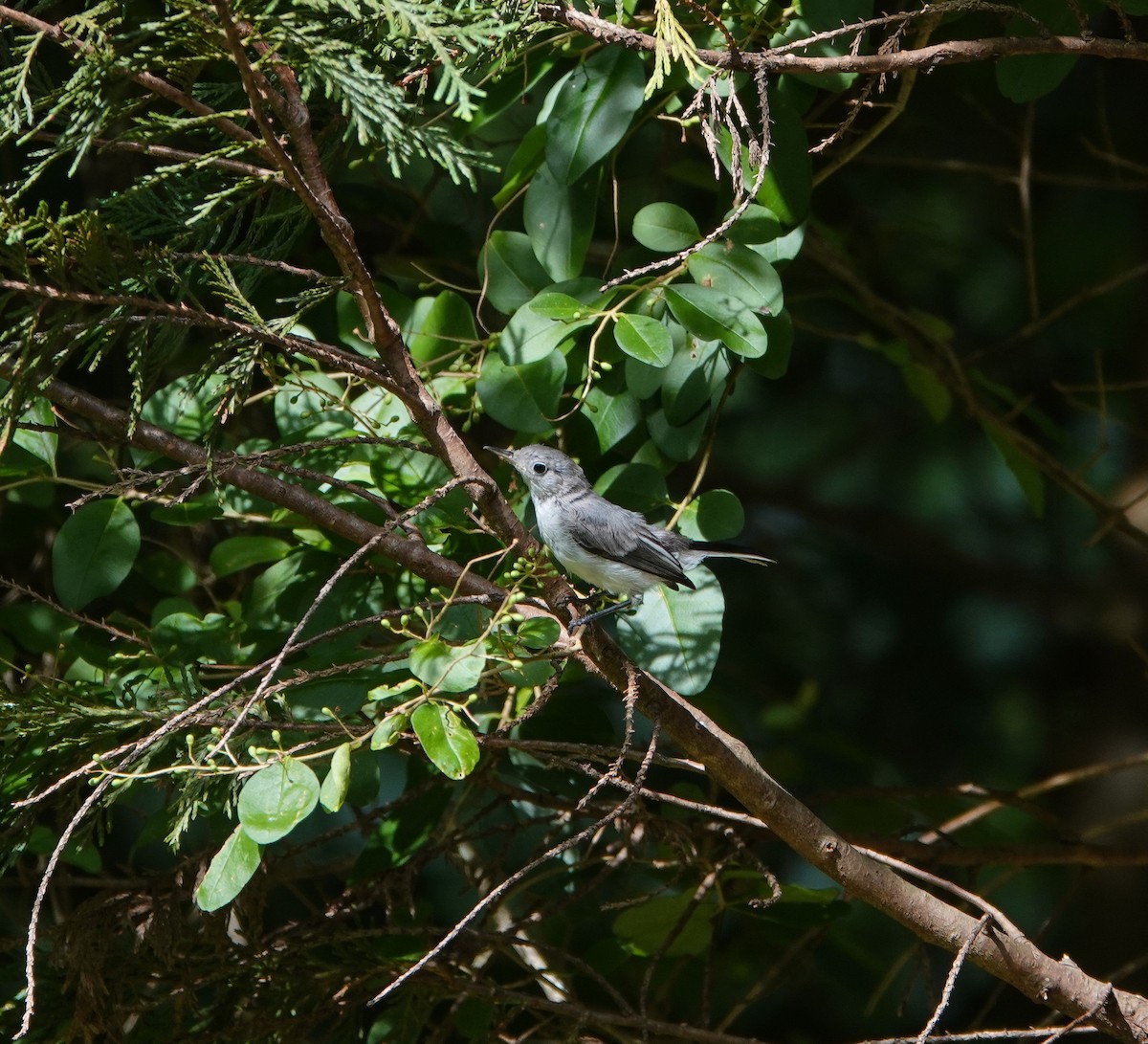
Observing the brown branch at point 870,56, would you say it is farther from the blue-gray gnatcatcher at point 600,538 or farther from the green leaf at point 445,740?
the green leaf at point 445,740

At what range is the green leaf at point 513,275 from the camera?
2354 mm

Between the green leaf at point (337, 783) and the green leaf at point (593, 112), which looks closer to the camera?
the green leaf at point (337, 783)

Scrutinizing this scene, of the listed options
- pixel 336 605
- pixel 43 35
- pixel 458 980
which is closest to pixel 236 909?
pixel 458 980

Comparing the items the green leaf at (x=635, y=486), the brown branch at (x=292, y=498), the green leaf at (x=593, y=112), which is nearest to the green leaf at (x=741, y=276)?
the green leaf at (x=593, y=112)

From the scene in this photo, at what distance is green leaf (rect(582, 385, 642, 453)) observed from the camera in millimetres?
2320

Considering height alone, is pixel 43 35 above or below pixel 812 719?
above

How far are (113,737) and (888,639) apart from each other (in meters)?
3.00

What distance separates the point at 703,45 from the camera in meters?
2.27

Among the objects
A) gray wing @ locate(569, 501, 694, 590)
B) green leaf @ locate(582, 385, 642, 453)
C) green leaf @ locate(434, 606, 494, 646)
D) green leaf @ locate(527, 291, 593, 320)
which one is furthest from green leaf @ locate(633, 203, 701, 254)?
green leaf @ locate(434, 606, 494, 646)

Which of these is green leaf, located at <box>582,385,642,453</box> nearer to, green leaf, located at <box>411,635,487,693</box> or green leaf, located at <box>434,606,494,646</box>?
green leaf, located at <box>434,606,494,646</box>

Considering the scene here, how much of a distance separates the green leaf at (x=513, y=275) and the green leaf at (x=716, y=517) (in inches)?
20.5

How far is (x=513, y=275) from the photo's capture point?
2.36m

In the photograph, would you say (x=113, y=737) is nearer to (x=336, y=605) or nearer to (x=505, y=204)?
(x=336, y=605)

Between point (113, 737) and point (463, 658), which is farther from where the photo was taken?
point (113, 737)
